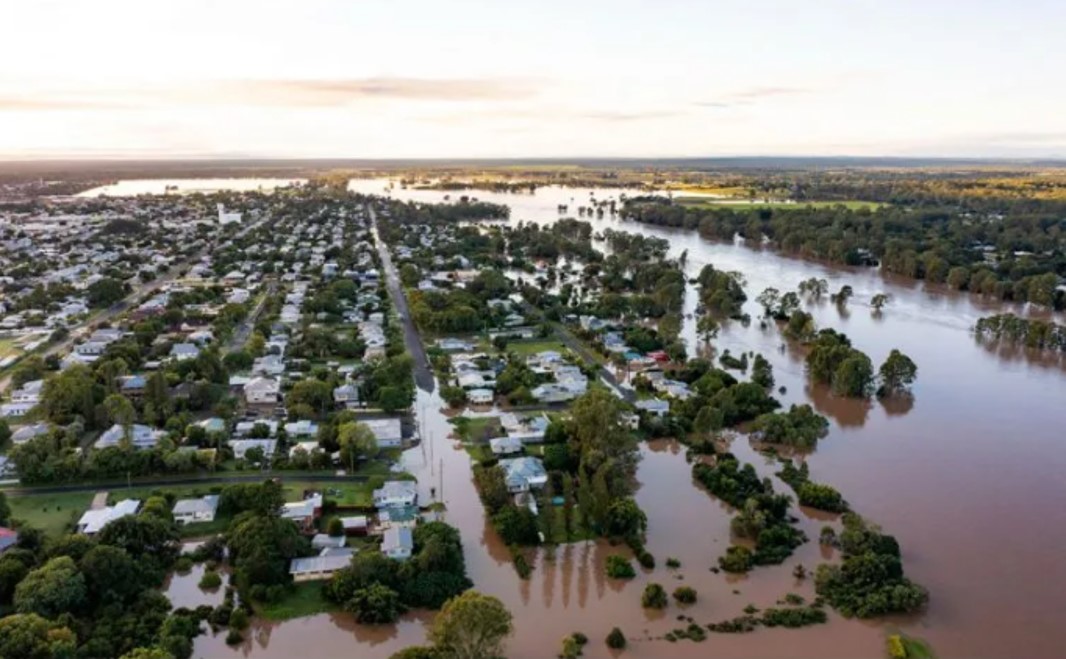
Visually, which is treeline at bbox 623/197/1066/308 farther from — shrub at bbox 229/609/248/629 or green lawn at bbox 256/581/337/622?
shrub at bbox 229/609/248/629

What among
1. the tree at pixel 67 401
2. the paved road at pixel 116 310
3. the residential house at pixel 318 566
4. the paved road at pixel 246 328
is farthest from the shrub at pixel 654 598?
the paved road at pixel 116 310

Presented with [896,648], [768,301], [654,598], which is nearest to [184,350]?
[654,598]

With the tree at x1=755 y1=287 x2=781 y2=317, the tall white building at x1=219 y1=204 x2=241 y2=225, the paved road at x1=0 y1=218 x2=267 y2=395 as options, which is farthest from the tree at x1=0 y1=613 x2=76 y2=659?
the tall white building at x1=219 y1=204 x2=241 y2=225

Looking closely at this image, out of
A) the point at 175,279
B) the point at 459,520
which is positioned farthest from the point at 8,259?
the point at 459,520

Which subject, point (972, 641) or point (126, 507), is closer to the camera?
point (972, 641)

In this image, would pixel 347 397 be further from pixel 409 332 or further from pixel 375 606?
pixel 375 606

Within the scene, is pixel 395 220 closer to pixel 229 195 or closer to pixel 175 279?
pixel 175 279
